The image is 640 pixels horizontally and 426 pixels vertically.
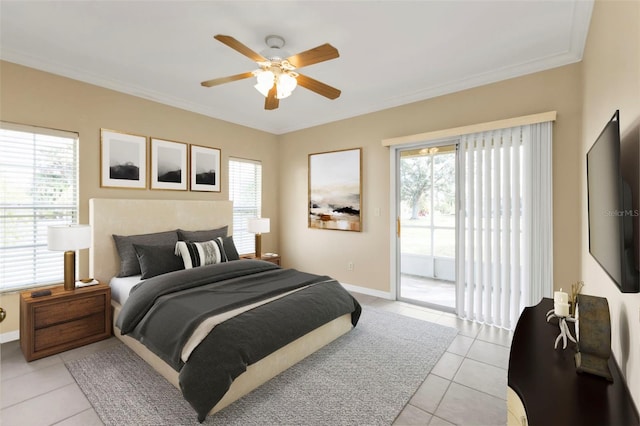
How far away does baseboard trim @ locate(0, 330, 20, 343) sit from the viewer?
2.78 m

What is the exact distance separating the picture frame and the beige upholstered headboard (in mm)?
285

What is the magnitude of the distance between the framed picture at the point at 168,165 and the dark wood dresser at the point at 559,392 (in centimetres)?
406

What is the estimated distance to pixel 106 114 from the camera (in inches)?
133

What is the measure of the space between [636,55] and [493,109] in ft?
7.47

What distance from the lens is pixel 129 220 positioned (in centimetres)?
346

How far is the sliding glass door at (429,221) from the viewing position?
15.5 feet

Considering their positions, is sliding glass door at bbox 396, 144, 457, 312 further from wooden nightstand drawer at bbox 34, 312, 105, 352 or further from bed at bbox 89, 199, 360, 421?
wooden nightstand drawer at bbox 34, 312, 105, 352

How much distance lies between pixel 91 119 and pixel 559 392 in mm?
4462

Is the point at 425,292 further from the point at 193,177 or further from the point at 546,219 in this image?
the point at 193,177

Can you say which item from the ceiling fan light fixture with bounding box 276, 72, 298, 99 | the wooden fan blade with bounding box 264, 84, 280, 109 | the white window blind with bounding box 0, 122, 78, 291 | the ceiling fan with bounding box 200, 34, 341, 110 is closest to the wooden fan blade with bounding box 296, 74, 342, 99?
the ceiling fan with bounding box 200, 34, 341, 110

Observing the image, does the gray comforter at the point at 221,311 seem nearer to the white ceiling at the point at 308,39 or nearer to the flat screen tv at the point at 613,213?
the flat screen tv at the point at 613,213

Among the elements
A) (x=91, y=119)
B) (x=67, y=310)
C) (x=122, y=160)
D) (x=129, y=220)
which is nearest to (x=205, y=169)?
(x=122, y=160)

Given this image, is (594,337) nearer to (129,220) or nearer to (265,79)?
(265,79)

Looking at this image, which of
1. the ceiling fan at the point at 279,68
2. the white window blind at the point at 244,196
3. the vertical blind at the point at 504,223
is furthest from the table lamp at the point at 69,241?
the vertical blind at the point at 504,223
